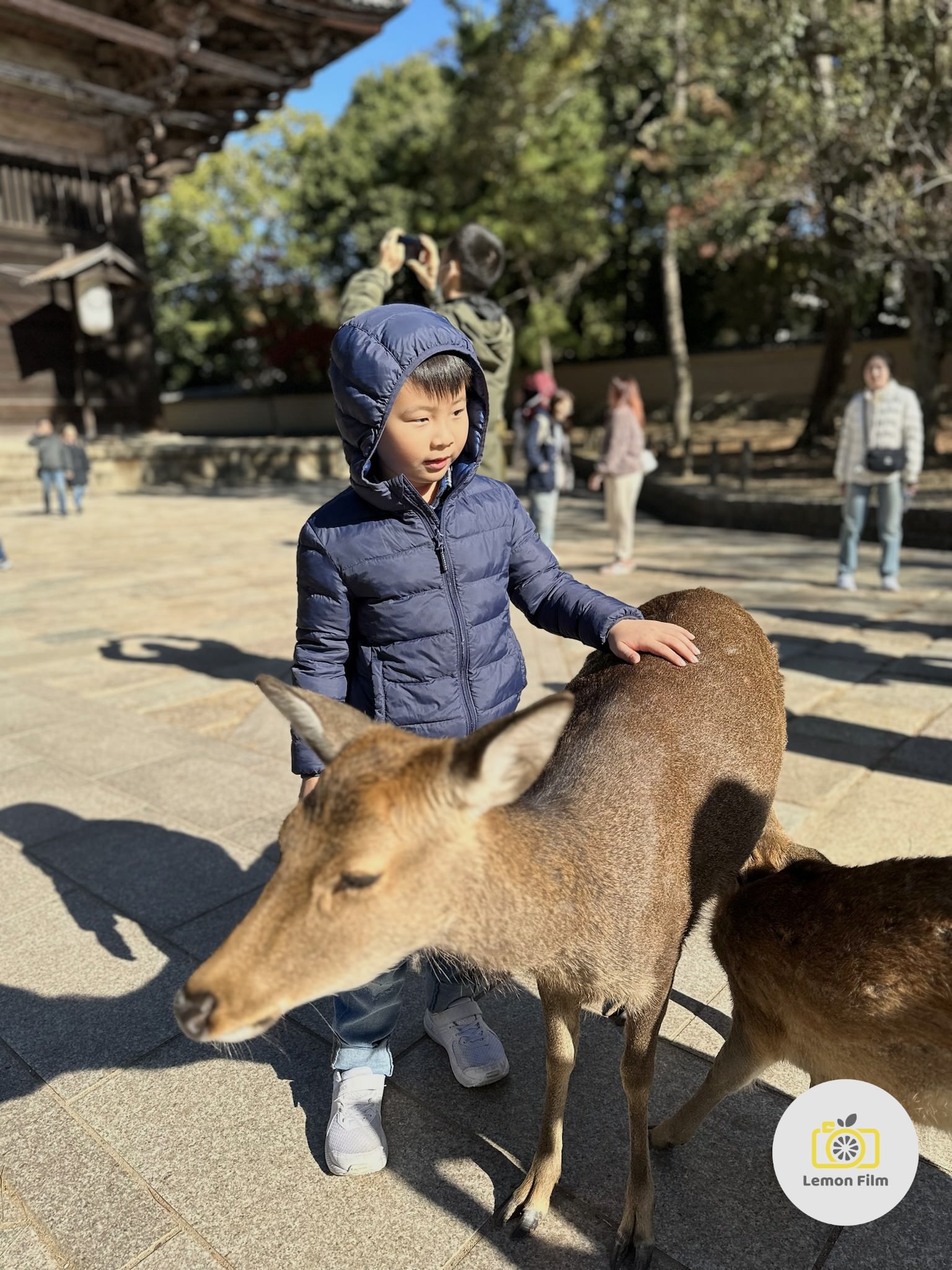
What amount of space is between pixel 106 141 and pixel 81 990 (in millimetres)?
20128

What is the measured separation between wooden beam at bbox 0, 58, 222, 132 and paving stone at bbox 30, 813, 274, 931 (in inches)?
665

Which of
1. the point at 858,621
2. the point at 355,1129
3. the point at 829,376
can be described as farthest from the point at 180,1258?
the point at 829,376

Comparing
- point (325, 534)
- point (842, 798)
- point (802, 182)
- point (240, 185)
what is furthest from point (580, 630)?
point (240, 185)

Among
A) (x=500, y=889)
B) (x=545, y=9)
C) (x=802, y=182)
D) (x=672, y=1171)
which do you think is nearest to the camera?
(x=500, y=889)

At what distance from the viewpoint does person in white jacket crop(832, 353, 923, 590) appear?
275 inches

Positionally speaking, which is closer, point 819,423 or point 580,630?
point 580,630

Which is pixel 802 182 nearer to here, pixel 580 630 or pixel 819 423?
pixel 819 423

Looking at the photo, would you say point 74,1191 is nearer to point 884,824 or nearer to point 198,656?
point 884,824

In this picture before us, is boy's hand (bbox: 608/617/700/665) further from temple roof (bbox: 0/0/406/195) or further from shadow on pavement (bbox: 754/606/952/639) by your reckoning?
temple roof (bbox: 0/0/406/195)

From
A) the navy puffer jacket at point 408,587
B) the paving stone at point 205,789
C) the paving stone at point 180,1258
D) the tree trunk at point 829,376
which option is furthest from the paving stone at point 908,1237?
the tree trunk at point 829,376

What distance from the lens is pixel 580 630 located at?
2.28 m

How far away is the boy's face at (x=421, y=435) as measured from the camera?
6.39ft

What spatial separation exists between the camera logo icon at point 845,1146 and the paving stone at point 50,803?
2990mm

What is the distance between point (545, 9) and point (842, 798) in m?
20.4
